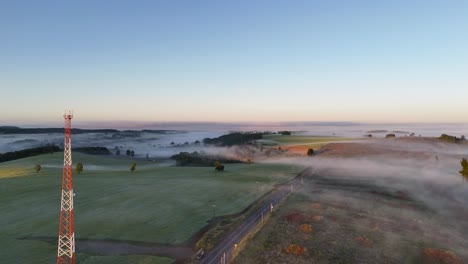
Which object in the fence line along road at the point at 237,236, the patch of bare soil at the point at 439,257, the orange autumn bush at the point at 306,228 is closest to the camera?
the patch of bare soil at the point at 439,257

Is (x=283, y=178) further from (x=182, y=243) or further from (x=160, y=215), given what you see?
(x=182, y=243)

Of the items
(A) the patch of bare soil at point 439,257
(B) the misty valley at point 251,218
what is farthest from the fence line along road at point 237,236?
(A) the patch of bare soil at point 439,257

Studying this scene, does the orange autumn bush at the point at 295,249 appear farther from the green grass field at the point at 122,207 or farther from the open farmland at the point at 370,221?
the green grass field at the point at 122,207

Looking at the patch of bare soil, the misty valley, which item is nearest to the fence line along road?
the misty valley

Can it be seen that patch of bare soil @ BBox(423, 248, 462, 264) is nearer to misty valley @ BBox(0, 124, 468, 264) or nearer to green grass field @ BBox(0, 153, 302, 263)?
misty valley @ BBox(0, 124, 468, 264)

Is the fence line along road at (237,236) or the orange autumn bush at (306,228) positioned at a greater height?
the orange autumn bush at (306,228)

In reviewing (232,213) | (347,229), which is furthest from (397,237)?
(232,213)
